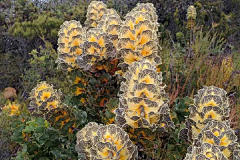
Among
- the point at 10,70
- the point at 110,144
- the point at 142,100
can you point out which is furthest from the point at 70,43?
the point at 10,70

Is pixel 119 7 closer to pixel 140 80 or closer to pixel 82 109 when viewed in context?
pixel 82 109

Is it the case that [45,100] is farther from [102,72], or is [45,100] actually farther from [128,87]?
[128,87]

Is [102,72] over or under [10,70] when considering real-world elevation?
over

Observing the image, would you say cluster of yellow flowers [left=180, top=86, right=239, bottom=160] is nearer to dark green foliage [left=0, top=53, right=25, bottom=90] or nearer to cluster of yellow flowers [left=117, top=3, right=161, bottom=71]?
cluster of yellow flowers [left=117, top=3, right=161, bottom=71]

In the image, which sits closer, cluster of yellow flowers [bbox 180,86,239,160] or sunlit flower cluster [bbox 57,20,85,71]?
cluster of yellow flowers [bbox 180,86,239,160]

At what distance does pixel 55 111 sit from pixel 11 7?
5237 mm

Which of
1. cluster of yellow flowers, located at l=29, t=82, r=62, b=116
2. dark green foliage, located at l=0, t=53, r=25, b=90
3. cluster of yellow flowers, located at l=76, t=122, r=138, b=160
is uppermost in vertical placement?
cluster of yellow flowers, located at l=76, t=122, r=138, b=160

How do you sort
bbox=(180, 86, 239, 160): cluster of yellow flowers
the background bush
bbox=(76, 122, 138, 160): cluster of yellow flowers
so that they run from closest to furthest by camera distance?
bbox=(180, 86, 239, 160): cluster of yellow flowers < bbox=(76, 122, 138, 160): cluster of yellow flowers < the background bush

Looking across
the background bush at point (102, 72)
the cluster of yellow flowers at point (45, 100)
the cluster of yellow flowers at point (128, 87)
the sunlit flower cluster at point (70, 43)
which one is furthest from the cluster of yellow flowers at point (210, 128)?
the sunlit flower cluster at point (70, 43)

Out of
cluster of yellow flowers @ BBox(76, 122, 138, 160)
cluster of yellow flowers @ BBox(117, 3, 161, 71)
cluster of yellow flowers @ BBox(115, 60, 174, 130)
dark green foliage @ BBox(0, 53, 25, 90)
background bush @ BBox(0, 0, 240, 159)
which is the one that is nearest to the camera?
cluster of yellow flowers @ BBox(76, 122, 138, 160)

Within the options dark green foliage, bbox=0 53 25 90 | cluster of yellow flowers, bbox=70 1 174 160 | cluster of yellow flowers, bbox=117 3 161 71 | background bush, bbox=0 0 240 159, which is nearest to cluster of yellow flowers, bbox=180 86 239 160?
cluster of yellow flowers, bbox=70 1 174 160

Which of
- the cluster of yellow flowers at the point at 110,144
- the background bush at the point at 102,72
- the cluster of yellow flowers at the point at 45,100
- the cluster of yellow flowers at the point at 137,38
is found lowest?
the background bush at the point at 102,72

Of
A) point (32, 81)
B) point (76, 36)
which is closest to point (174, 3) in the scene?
point (32, 81)

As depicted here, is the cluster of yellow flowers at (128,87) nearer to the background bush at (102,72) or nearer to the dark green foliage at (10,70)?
the background bush at (102,72)
